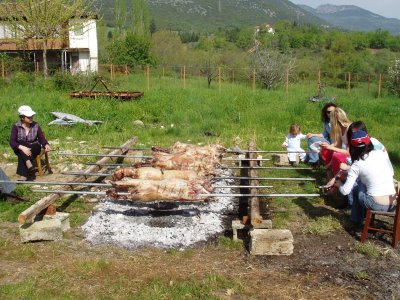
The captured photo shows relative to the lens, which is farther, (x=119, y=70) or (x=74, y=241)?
(x=119, y=70)

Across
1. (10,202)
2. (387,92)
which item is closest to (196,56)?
(387,92)

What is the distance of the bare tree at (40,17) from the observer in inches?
978

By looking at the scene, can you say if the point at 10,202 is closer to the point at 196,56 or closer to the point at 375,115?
the point at 375,115

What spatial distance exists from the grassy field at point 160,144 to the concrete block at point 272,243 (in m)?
0.24

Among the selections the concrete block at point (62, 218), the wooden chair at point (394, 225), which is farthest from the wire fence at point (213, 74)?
the concrete block at point (62, 218)

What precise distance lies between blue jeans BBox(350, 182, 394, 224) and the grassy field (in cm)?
24

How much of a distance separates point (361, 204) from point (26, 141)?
253 inches

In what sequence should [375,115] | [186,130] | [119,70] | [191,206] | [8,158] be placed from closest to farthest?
[191,206], [8,158], [186,130], [375,115], [119,70]

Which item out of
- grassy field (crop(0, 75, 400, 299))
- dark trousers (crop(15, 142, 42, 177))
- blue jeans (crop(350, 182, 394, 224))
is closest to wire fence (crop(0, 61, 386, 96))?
grassy field (crop(0, 75, 400, 299))

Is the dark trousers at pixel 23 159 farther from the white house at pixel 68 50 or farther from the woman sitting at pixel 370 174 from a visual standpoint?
the white house at pixel 68 50

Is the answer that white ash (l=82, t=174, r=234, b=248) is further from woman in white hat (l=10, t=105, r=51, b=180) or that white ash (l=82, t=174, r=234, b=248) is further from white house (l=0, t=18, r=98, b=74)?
white house (l=0, t=18, r=98, b=74)

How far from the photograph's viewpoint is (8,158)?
10.6m

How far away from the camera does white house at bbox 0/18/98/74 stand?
34562mm

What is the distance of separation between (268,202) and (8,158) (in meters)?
6.74
